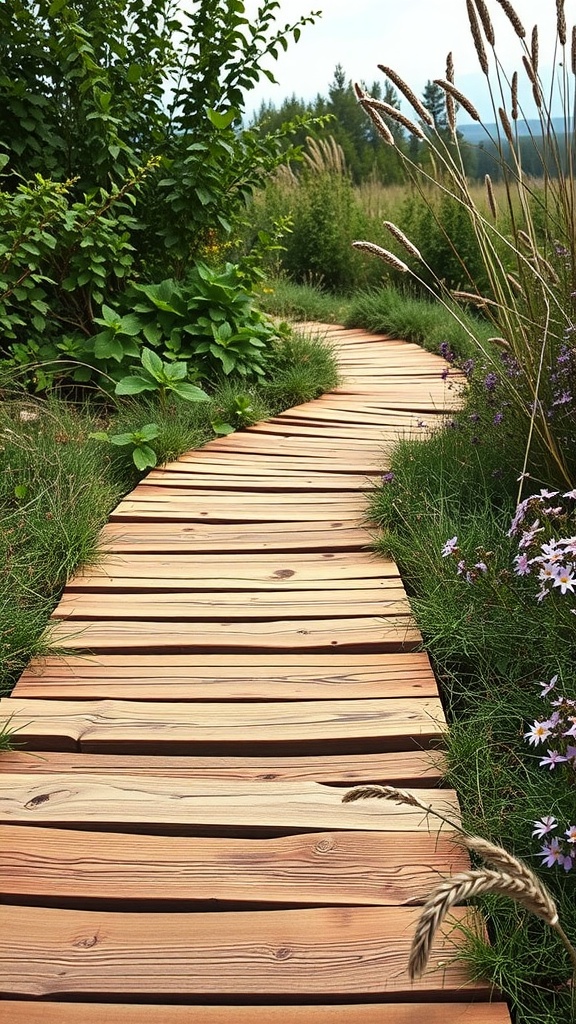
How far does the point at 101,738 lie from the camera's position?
63.8 inches

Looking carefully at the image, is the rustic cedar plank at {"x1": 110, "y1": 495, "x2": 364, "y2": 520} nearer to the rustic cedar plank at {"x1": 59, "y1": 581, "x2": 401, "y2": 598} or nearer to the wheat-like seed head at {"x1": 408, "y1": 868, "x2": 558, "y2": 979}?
the rustic cedar plank at {"x1": 59, "y1": 581, "x2": 401, "y2": 598}

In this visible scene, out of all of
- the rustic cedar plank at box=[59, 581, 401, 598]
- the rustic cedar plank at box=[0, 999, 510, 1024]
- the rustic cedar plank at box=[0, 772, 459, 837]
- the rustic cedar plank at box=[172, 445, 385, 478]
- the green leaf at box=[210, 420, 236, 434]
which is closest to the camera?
the rustic cedar plank at box=[0, 999, 510, 1024]

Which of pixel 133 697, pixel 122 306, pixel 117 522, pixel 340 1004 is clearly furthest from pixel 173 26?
pixel 340 1004

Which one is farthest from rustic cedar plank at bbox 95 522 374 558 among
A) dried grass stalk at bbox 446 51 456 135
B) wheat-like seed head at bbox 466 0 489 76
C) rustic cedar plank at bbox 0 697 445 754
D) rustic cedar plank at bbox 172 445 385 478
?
wheat-like seed head at bbox 466 0 489 76

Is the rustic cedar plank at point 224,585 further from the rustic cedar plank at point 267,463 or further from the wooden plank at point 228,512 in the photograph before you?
the rustic cedar plank at point 267,463

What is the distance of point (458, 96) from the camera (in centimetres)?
199

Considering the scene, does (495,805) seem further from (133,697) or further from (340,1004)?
(133,697)

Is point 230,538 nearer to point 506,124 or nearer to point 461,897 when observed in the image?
point 506,124

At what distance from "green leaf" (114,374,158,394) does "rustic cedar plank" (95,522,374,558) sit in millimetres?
842

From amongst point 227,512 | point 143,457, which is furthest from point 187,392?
point 227,512

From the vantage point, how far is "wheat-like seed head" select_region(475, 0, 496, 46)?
191 centimetres

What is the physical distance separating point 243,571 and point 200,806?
3.29ft

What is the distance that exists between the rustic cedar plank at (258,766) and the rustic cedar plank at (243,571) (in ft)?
2.39

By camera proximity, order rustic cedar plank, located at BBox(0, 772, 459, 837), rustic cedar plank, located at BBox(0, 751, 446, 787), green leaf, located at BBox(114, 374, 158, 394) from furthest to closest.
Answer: green leaf, located at BBox(114, 374, 158, 394), rustic cedar plank, located at BBox(0, 751, 446, 787), rustic cedar plank, located at BBox(0, 772, 459, 837)
